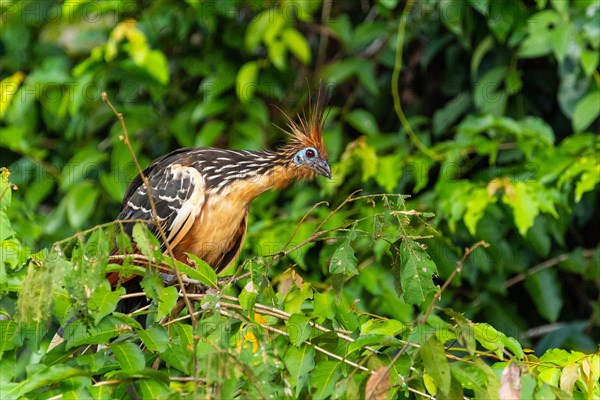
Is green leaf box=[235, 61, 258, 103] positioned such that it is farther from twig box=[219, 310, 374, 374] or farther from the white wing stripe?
twig box=[219, 310, 374, 374]

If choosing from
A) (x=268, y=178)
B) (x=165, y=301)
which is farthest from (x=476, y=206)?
(x=165, y=301)

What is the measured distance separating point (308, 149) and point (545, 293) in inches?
70.4

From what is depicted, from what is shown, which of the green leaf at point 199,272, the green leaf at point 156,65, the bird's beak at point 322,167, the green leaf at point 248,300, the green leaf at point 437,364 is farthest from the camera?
the green leaf at point 156,65

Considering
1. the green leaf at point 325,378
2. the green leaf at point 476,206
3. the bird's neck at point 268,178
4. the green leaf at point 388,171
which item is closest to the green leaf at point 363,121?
the green leaf at point 388,171

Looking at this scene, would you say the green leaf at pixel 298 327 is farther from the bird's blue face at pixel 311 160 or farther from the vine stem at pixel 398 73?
the vine stem at pixel 398 73

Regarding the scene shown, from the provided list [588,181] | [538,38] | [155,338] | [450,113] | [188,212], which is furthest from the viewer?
[450,113]

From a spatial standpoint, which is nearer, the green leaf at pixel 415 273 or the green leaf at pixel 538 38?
the green leaf at pixel 415 273

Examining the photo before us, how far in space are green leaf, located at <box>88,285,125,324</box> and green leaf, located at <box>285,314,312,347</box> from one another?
480 mm

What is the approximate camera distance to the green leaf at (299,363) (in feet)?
8.18

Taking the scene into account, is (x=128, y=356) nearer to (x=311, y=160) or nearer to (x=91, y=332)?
(x=91, y=332)

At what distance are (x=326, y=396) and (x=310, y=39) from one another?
3985 millimetres

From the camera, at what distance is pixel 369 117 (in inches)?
218

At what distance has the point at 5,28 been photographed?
6.24 meters

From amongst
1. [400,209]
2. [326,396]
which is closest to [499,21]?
[400,209]
